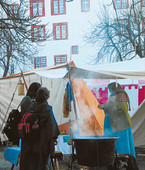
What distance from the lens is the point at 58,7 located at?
2794 centimetres

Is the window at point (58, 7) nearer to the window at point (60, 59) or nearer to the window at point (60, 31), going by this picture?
the window at point (60, 31)

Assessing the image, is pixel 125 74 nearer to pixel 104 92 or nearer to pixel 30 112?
pixel 30 112

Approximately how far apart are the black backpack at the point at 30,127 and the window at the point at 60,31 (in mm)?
23590

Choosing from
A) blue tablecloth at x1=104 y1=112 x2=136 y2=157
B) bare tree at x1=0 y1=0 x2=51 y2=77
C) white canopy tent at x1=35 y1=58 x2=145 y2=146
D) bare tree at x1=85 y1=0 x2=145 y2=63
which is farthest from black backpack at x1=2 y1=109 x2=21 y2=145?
bare tree at x1=85 y1=0 x2=145 y2=63

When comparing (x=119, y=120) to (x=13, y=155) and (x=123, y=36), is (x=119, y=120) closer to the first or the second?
(x=13, y=155)

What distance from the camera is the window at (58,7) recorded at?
27.7 m

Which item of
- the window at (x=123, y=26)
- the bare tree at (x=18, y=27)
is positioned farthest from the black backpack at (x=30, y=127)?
the window at (x=123, y=26)

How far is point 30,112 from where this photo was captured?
404 centimetres

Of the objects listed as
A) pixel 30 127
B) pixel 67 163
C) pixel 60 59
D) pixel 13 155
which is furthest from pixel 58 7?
pixel 30 127

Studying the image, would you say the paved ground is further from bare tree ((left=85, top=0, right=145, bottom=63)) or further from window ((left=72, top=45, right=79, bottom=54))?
window ((left=72, top=45, right=79, bottom=54))

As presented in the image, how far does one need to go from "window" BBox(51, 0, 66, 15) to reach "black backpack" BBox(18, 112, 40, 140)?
81.5ft

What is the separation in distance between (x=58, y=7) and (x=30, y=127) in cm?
2543

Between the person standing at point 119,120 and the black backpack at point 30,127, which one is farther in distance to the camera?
the person standing at point 119,120

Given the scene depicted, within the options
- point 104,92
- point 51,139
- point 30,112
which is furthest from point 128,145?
point 104,92
